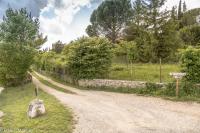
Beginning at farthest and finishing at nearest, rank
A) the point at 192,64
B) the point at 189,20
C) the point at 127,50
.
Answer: the point at 189,20 → the point at 127,50 → the point at 192,64

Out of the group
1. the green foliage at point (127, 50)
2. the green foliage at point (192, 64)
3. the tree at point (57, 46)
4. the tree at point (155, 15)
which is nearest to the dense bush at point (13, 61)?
the green foliage at point (127, 50)

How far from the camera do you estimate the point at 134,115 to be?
42.8 feet

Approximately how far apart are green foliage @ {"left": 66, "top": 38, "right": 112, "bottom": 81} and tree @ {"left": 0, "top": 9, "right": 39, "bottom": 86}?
6985 millimetres

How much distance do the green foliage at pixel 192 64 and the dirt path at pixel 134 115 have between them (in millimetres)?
2764

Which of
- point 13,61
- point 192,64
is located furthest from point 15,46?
point 192,64

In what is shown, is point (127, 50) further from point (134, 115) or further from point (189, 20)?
point (189, 20)

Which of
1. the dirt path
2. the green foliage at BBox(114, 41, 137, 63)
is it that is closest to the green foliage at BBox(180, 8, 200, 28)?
the green foliage at BBox(114, 41, 137, 63)

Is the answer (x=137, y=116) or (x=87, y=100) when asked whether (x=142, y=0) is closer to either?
(x=87, y=100)

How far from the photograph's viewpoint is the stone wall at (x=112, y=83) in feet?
65.2

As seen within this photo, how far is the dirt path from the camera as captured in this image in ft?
35.3

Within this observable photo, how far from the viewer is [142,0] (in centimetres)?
3638

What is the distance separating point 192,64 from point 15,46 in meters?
20.2

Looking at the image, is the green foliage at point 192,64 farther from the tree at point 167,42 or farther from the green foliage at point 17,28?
the green foliage at point 17,28

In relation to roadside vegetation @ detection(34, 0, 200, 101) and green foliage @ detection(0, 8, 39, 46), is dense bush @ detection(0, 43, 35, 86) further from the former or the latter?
roadside vegetation @ detection(34, 0, 200, 101)
